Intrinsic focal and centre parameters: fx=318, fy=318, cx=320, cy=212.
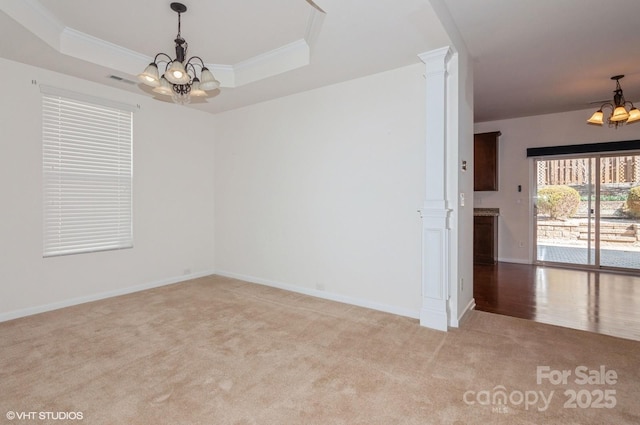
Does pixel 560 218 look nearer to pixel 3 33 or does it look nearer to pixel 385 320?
pixel 385 320

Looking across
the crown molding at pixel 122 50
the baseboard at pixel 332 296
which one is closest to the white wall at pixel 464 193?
the baseboard at pixel 332 296

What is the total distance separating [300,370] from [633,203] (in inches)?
261

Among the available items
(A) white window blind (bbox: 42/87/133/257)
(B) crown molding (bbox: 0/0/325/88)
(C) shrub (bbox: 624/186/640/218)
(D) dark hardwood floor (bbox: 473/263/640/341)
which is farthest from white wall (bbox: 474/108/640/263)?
(A) white window blind (bbox: 42/87/133/257)

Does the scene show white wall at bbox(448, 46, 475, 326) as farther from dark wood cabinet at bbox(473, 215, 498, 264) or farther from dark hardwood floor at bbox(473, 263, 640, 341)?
dark wood cabinet at bbox(473, 215, 498, 264)

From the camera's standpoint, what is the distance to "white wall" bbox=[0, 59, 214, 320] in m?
→ 3.32

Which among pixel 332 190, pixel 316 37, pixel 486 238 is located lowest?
pixel 486 238

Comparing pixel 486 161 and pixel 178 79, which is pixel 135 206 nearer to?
pixel 178 79

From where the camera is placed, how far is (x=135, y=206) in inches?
171

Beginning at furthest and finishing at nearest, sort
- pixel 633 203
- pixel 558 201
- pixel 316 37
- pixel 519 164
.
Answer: pixel 519 164 → pixel 558 201 → pixel 633 203 → pixel 316 37

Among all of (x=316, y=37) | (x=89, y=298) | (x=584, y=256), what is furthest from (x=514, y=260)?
(x=89, y=298)

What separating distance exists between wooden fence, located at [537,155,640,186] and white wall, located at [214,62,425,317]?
463 cm

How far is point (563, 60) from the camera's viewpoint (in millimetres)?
3709

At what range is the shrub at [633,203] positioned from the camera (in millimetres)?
5516

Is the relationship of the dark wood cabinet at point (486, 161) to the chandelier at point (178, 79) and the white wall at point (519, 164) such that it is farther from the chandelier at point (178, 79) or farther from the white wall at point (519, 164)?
the chandelier at point (178, 79)
